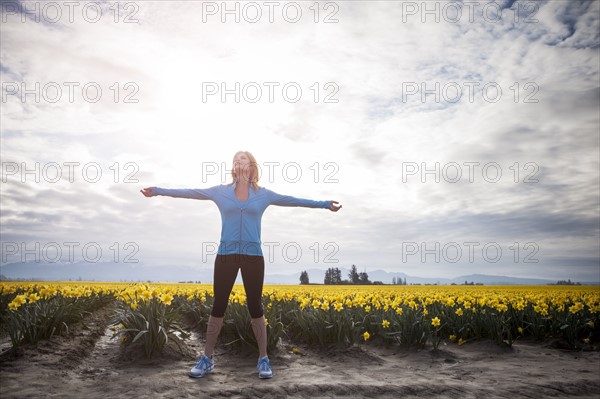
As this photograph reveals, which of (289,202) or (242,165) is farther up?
(242,165)

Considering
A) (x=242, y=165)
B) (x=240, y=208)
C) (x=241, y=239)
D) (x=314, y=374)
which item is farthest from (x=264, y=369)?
(x=242, y=165)

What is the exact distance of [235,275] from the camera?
5.02 metres

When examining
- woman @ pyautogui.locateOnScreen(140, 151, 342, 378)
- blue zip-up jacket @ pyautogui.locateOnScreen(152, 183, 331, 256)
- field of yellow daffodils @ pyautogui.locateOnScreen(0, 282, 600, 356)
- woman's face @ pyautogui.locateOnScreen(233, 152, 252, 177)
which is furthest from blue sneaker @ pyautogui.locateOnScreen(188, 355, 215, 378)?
woman's face @ pyautogui.locateOnScreen(233, 152, 252, 177)

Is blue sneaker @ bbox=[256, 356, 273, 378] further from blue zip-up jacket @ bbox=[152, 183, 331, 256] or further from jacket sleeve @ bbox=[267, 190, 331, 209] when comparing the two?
jacket sleeve @ bbox=[267, 190, 331, 209]

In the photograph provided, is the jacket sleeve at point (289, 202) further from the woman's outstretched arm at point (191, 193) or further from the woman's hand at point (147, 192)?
the woman's hand at point (147, 192)

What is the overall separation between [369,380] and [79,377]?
11.9 feet

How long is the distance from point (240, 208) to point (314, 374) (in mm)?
2429

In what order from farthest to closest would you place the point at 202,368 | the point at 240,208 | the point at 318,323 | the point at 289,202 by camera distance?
1. the point at 318,323
2. the point at 289,202
3. the point at 240,208
4. the point at 202,368

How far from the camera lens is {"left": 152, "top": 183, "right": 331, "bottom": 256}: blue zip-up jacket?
5.02m

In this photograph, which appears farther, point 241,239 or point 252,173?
point 252,173

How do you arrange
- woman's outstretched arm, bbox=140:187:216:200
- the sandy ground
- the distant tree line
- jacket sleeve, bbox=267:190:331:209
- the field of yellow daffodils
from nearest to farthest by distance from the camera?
the sandy ground → woman's outstretched arm, bbox=140:187:216:200 → jacket sleeve, bbox=267:190:331:209 → the field of yellow daffodils → the distant tree line

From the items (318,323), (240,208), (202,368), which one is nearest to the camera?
(202,368)

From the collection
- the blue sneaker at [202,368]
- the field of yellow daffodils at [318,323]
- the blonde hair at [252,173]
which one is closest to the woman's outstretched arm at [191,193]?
the blonde hair at [252,173]

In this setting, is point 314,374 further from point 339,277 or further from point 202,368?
point 339,277
